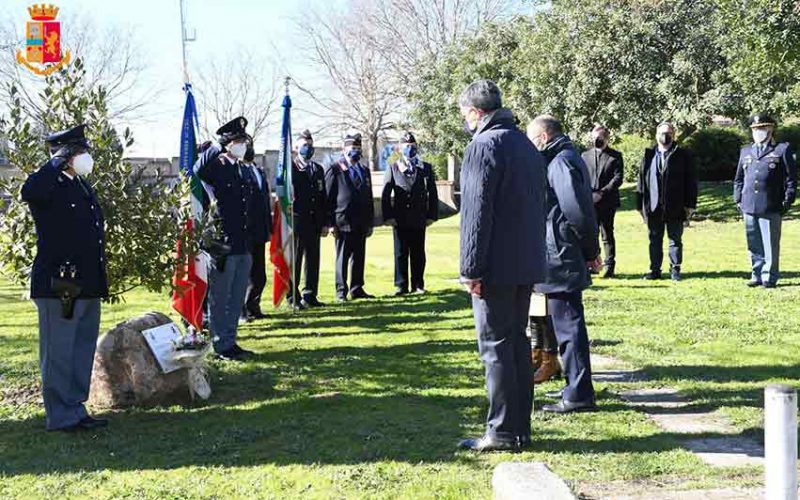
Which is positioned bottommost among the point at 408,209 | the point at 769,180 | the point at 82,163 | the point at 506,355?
the point at 506,355

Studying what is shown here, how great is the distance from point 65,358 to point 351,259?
22.0 feet

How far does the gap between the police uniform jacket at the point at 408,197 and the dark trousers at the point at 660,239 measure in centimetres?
314

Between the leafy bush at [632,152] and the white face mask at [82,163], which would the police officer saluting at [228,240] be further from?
the leafy bush at [632,152]

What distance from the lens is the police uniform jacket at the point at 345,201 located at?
12242mm

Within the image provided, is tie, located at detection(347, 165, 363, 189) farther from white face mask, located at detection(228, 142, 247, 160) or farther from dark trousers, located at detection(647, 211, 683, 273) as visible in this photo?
dark trousers, located at detection(647, 211, 683, 273)

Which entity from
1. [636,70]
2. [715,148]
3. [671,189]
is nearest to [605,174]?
[671,189]

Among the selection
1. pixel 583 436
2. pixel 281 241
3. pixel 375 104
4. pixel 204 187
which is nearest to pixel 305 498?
pixel 583 436

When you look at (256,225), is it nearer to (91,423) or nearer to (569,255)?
(91,423)

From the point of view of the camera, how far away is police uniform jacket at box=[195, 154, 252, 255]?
27.3ft

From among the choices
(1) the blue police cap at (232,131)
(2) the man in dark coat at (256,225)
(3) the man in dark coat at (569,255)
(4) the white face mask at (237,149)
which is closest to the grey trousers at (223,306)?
(2) the man in dark coat at (256,225)

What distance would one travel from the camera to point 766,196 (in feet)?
38.1

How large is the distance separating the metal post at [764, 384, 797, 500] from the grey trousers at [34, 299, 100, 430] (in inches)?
177

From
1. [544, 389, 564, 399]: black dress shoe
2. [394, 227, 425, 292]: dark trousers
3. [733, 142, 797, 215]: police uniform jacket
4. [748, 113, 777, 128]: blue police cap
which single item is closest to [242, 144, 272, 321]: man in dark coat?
[394, 227, 425, 292]: dark trousers

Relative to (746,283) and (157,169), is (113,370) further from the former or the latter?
(746,283)
